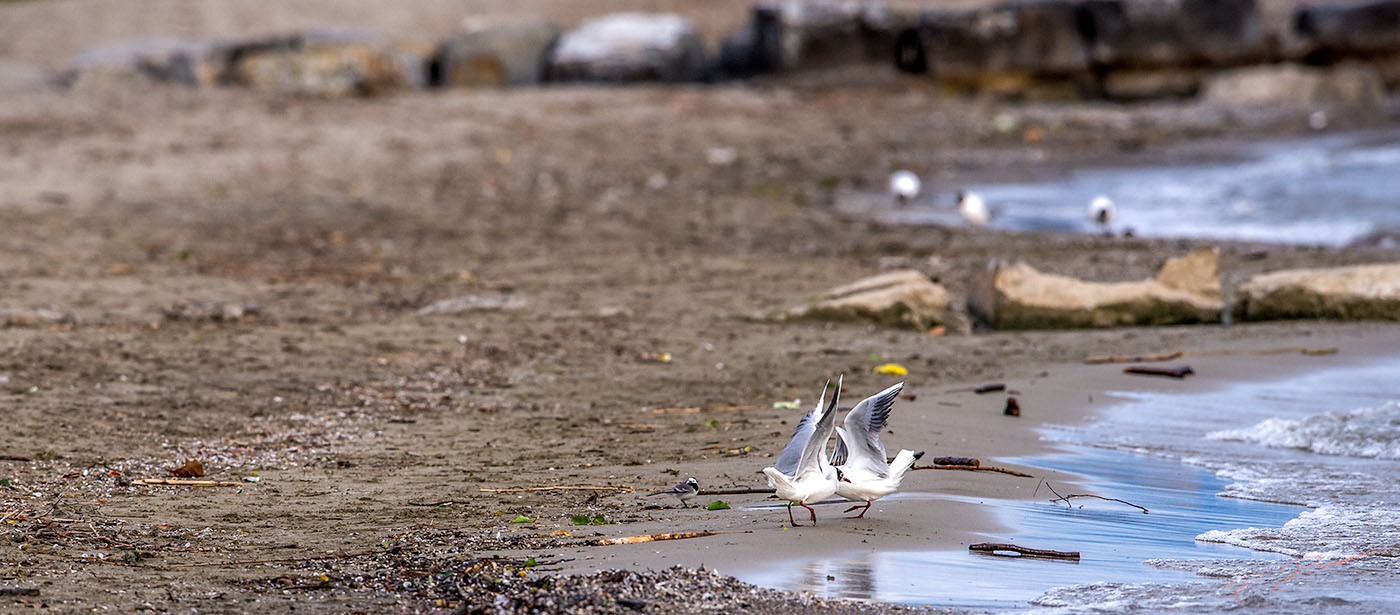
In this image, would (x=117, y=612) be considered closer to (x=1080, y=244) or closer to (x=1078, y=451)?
(x=1078, y=451)

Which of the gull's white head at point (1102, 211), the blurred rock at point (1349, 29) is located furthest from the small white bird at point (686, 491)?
the blurred rock at point (1349, 29)

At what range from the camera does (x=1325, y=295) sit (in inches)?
308

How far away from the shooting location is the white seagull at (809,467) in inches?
159

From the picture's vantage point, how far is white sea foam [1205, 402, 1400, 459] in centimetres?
554

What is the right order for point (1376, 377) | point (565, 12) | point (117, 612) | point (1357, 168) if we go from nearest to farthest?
point (117, 612) → point (1376, 377) → point (1357, 168) → point (565, 12)

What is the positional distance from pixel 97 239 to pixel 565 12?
477 inches

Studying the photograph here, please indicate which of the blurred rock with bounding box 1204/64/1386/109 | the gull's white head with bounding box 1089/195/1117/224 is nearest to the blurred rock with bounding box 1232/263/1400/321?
the gull's white head with bounding box 1089/195/1117/224

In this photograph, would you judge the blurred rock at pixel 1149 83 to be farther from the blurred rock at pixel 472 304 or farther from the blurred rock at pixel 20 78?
the blurred rock at pixel 20 78

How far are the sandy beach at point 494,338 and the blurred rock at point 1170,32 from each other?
2.11 metres

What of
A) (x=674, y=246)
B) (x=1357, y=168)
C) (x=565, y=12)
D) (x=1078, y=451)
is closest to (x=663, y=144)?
(x=674, y=246)

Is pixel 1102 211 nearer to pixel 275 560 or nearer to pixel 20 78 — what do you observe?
pixel 275 560

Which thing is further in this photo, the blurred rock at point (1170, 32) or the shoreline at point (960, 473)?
the blurred rock at point (1170, 32)

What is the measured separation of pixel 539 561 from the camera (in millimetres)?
3967

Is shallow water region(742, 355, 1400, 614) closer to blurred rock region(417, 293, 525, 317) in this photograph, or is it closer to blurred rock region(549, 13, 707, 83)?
blurred rock region(417, 293, 525, 317)
